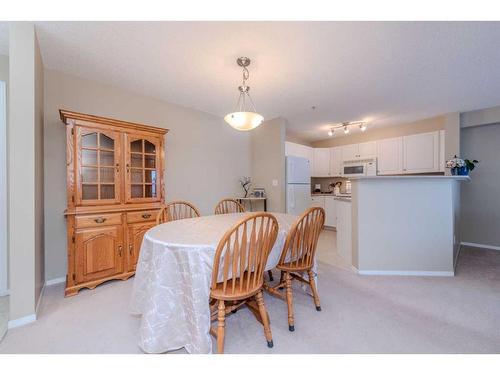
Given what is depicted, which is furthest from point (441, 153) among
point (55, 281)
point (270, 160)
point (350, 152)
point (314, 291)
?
point (55, 281)

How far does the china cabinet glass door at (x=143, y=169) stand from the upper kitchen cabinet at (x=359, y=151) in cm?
414

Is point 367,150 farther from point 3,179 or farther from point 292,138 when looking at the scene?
point 3,179

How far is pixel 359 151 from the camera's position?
15.7ft

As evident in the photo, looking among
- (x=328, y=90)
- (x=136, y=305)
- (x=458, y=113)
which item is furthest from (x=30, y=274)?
(x=458, y=113)

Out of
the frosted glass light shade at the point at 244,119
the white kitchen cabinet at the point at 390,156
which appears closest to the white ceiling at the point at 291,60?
the frosted glass light shade at the point at 244,119

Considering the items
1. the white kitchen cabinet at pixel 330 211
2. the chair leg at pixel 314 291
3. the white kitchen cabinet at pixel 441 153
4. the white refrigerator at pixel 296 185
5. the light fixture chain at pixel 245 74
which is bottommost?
the chair leg at pixel 314 291

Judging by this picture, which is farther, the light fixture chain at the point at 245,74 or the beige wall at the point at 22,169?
the light fixture chain at the point at 245,74

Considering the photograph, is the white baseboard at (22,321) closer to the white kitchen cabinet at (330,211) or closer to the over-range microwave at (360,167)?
the white kitchen cabinet at (330,211)

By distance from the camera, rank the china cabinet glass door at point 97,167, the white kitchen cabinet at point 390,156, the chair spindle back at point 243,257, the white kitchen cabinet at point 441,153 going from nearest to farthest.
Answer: the chair spindle back at point 243,257 → the china cabinet glass door at point 97,167 → the white kitchen cabinet at point 441,153 → the white kitchen cabinet at point 390,156

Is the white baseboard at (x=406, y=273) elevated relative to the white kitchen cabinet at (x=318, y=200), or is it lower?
lower

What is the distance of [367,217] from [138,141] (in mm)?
2911

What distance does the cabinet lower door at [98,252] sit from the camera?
81.8 inches

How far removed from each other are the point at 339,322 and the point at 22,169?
266 centimetres

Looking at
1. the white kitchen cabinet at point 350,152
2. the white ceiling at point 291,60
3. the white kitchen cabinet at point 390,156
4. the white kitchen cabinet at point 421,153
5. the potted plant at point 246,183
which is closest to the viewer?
the white ceiling at point 291,60
